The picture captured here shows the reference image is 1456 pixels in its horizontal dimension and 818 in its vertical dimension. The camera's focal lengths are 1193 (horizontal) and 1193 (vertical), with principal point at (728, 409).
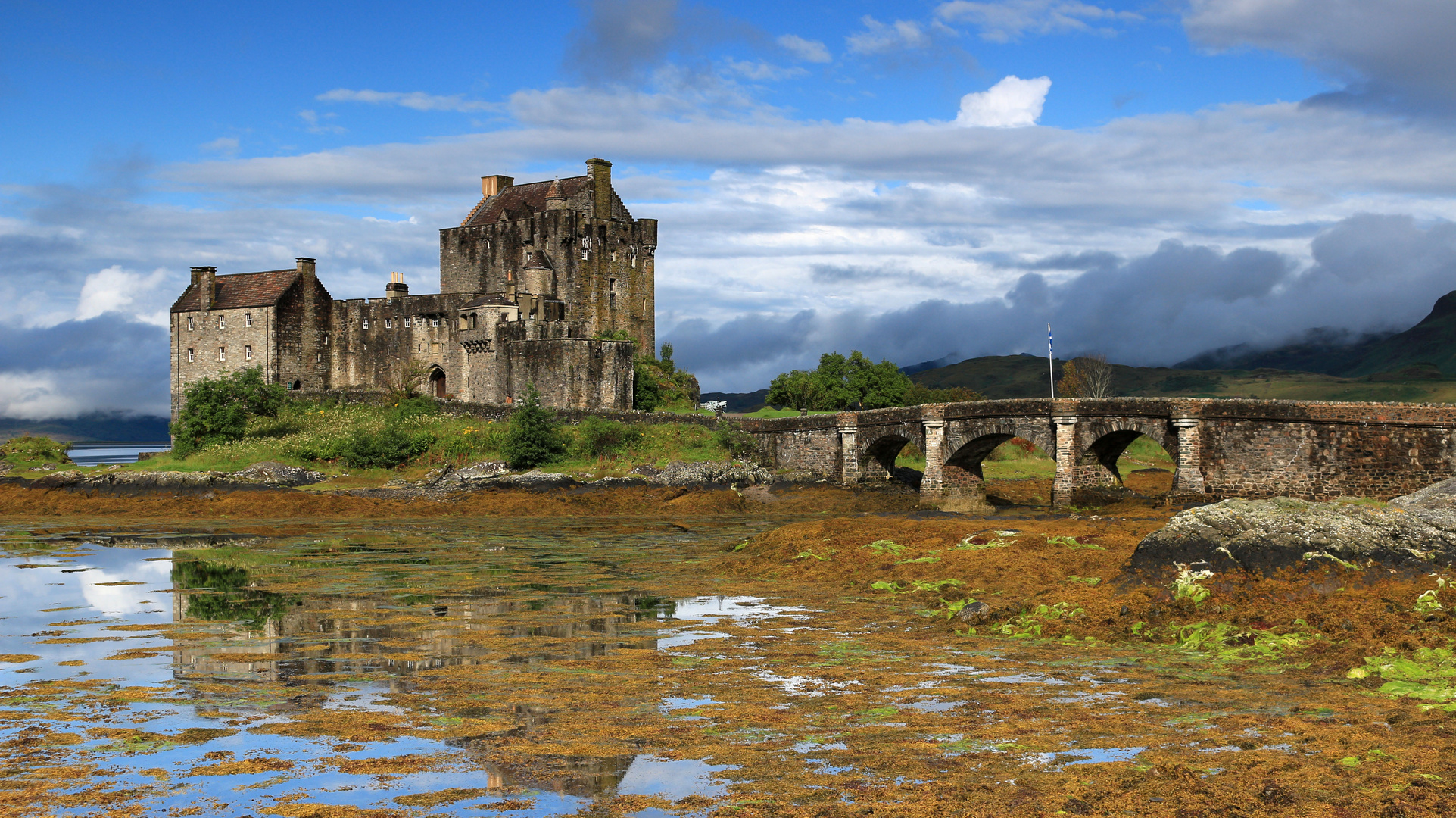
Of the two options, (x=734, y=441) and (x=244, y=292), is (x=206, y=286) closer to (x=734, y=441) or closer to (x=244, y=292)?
(x=244, y=292)

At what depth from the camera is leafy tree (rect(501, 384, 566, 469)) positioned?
181 feet

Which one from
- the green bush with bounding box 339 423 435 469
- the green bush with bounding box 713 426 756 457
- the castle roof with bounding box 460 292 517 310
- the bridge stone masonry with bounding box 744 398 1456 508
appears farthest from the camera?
the castle roof with bounding box 460 292 517 310

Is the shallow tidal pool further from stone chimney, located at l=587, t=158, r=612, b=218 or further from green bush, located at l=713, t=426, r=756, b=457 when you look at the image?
Result: stone chimney, located at l=587, t=158, r=612, b=218

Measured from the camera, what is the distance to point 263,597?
22219 millimetres

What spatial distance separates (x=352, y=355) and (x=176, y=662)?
207 feet

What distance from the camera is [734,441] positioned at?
57.2 m

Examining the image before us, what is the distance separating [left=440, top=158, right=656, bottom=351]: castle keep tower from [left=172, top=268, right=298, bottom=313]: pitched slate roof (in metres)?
9.97

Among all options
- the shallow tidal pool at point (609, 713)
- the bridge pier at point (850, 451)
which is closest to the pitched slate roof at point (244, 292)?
the bridge pier at point (850, 451)

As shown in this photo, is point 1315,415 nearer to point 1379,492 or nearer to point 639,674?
point 1379,492

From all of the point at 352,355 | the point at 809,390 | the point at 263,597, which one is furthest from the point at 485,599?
the point at 809,390

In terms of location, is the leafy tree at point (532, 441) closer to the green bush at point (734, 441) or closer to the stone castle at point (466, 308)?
the green bush at point (734, 441)

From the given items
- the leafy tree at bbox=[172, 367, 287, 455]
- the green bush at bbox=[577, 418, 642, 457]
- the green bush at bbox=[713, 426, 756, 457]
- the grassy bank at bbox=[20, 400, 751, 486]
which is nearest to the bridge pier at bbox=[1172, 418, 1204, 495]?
the green bush at bbox=[713, 426, 756, 457]

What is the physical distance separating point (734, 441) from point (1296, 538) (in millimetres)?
39711

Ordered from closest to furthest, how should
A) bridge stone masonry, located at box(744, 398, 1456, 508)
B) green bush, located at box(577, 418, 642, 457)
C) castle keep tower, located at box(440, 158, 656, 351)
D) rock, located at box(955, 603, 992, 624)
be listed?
rock, located at box(955, 603, 992, 624)
bridge stone masonry, located at box(744, 398, 1456, 508)
green bush, located at box(577, 418, 642, 457)
castle keep tower, located at box(440, 158, 656, 351)
